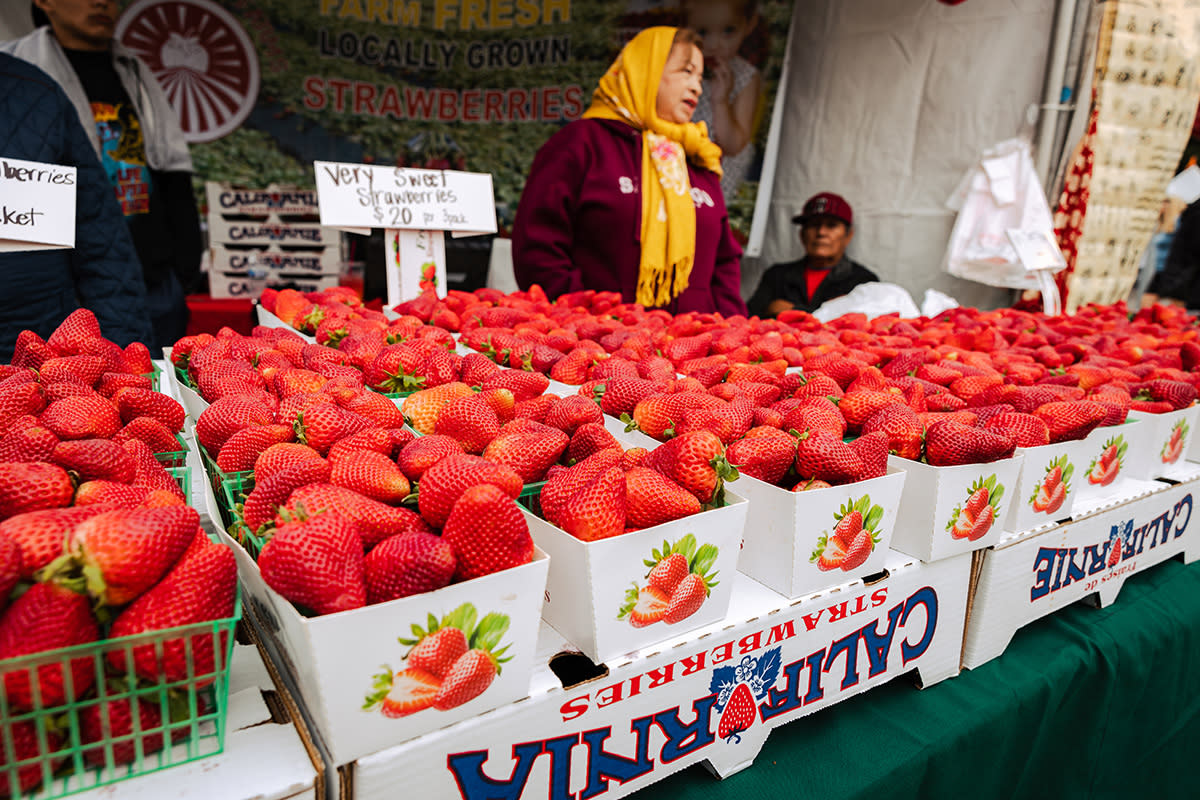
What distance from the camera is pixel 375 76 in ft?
19.5

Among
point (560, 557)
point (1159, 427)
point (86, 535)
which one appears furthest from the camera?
point (1159, 427)

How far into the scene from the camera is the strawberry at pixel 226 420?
98 centimetres

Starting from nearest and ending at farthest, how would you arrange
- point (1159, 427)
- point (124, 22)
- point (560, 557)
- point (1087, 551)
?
point (560, 557), point (1087, 551), point (1159, 427), point (124, 22)

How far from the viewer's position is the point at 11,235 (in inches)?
57.1

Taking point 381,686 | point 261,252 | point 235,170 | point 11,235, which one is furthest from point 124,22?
point 381,686

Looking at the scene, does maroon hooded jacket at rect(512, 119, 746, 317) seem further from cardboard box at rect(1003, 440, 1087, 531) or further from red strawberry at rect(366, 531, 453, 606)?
red strawberry at rect(366, 531, 453, 606)

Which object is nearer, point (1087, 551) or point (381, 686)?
point (381, 686)

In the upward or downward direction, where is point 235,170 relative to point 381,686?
upward

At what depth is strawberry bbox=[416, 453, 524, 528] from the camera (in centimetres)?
75

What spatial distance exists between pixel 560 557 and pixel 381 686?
0.77 feet

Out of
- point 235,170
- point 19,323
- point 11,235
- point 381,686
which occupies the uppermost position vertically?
point 235,170

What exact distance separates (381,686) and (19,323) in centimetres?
193

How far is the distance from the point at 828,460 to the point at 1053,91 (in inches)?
141

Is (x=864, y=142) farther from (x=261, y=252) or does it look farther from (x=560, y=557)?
(x=560, y=557)
